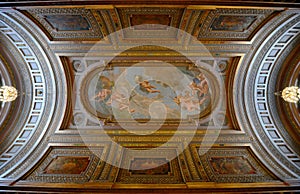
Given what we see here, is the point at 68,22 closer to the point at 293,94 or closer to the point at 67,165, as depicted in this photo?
the point at 67,165

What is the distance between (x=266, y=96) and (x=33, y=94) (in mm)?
11083

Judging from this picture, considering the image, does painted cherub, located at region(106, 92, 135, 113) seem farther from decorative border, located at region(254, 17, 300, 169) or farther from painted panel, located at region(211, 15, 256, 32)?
decorative border, located at region(254, 17, 300, 169)

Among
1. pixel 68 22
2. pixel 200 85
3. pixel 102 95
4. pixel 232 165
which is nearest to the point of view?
pixel 68 22

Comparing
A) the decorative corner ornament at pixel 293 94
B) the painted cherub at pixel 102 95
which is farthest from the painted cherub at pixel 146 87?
the decorative corner ornament at pixel 293 94

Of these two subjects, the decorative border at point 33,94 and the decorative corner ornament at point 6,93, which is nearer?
the decorative corner ornament at point 6,93

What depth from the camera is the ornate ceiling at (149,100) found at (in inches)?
374

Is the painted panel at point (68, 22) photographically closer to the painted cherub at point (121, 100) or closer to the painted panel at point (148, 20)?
the painted panel at point (148, 20)

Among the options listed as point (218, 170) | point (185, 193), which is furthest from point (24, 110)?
point (218, 170)

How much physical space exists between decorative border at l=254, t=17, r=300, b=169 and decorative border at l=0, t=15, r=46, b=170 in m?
10.2

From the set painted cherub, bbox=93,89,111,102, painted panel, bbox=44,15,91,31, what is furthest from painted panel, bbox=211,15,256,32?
painted cherub, bbox=93,89,111,102

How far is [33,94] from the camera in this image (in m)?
11.3

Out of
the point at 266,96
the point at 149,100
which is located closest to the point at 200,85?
the point at 149,100

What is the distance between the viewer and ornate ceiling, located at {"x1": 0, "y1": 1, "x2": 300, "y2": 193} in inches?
374

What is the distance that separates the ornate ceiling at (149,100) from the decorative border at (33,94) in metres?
Answer: 0.05
